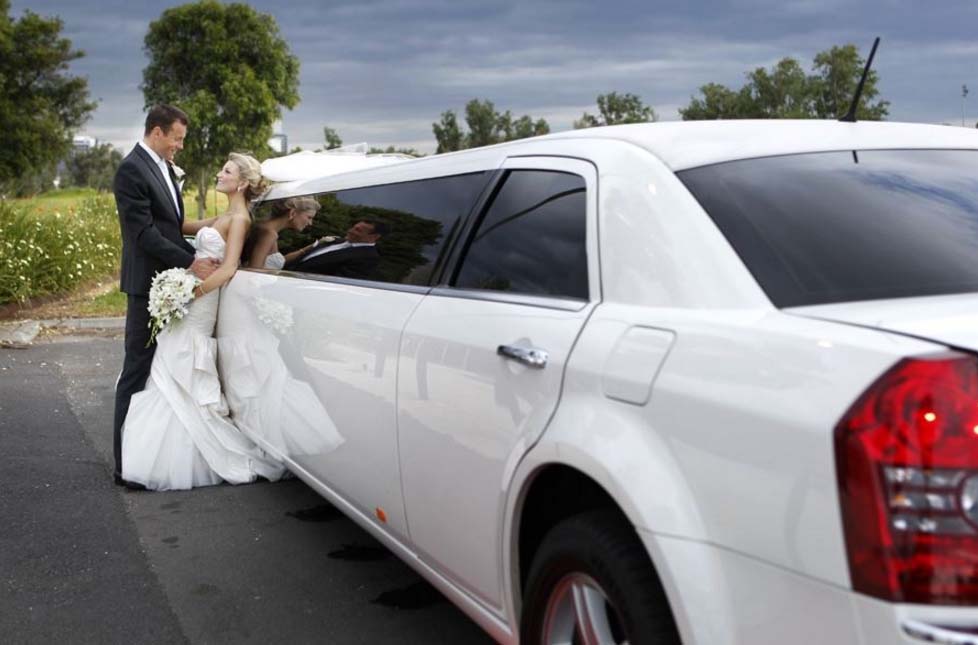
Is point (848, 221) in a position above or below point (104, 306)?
above

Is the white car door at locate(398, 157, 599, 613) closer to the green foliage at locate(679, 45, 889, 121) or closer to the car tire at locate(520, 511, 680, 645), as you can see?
the car tire at locate(520, 511, 680, 645)

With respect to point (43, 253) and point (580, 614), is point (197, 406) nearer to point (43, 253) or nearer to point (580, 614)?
point (580, 614)

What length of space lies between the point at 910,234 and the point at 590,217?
2.54 ft

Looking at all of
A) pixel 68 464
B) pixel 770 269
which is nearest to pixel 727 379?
pixel 770 269

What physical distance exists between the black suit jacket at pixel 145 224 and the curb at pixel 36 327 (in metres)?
6.18

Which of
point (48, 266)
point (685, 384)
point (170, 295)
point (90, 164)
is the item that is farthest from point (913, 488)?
point (90, 164)

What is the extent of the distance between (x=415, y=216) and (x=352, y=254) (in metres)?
0.63

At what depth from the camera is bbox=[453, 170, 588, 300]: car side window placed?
2646mm

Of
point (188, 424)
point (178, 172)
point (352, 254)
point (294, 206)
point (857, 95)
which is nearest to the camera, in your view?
point (857, 95)

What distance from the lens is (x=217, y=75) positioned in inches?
2306

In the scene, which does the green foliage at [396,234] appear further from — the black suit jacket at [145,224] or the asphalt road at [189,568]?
the black suit jacket at [145,224]

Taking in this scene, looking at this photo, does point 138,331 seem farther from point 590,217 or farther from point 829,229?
point 829,229

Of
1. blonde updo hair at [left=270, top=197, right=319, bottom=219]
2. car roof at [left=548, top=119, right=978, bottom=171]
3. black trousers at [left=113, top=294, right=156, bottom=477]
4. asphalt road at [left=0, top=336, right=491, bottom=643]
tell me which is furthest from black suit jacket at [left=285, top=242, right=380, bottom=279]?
black trousers at [left=113, top=294, right=156, bottom=477]

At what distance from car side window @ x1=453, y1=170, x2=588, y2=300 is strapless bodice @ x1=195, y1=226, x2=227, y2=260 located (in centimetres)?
311
